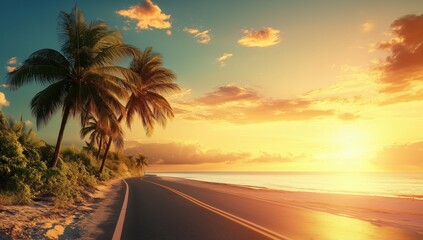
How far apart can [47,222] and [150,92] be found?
2878cm

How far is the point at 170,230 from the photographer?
29.2ft

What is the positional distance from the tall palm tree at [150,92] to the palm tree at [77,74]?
48.5 feet

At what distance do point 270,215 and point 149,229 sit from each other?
483 centimetres

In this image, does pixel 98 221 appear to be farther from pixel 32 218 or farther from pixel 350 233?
pixel 350 233

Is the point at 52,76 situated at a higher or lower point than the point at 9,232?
higher

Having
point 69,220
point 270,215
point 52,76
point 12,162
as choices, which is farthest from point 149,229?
point 52,76

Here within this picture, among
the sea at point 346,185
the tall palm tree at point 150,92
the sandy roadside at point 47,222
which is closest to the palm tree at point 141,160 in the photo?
the sea at point 346,185

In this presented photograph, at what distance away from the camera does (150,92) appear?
37.8 meters

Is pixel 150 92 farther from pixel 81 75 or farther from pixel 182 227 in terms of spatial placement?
pixel 182 227

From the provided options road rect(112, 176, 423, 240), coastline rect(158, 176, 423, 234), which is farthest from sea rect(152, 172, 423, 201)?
road rect(112, 176, 423, 240)

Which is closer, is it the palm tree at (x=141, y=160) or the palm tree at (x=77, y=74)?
the palm tree at (x=77, y=74)

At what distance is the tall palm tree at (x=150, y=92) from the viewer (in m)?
37.3

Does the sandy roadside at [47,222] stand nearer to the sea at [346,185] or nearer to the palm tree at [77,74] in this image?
the palm tree at [77,74]

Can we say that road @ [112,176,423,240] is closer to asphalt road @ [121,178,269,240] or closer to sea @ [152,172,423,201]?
asphalt road @ [121,178,269,240]
